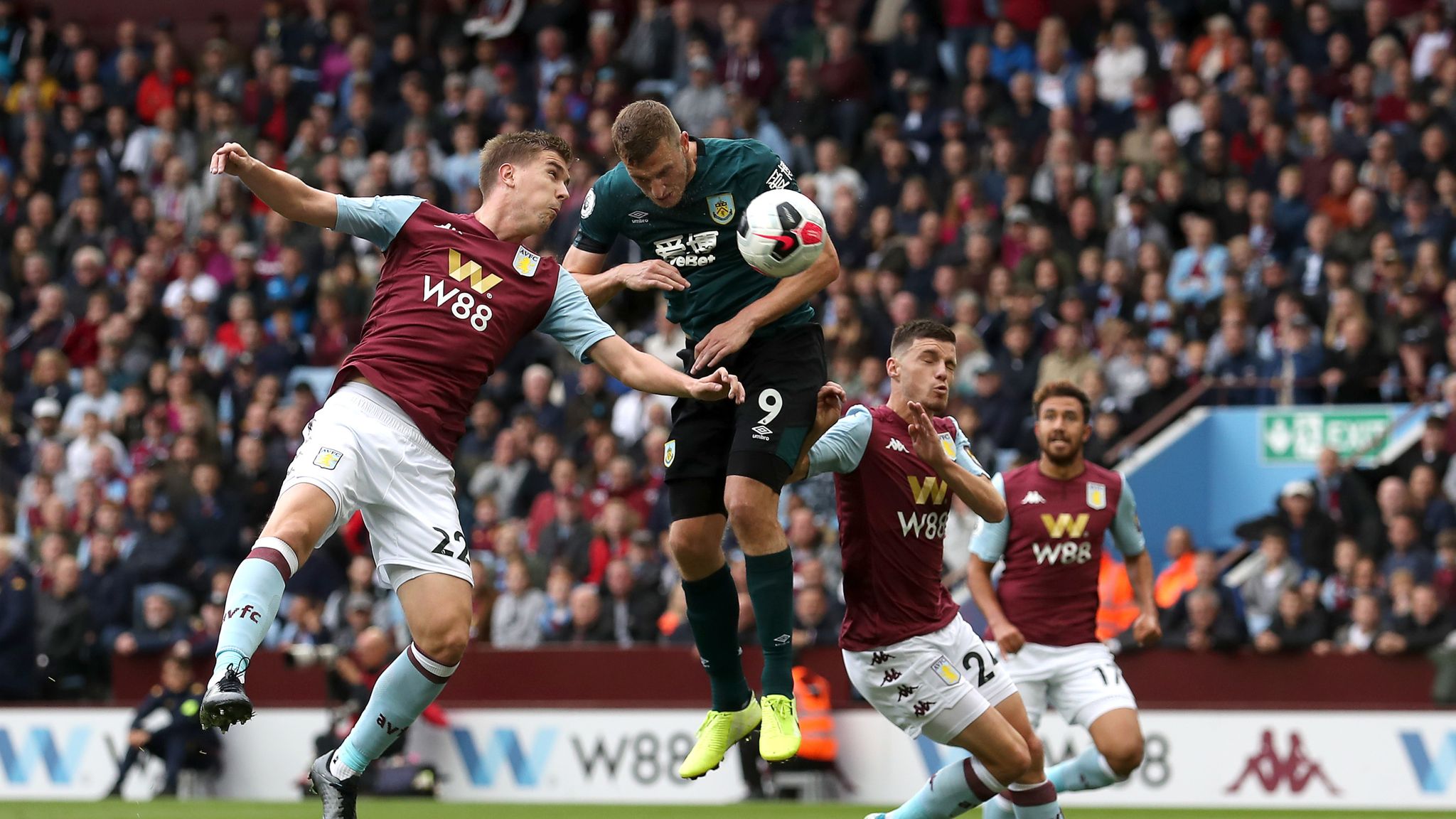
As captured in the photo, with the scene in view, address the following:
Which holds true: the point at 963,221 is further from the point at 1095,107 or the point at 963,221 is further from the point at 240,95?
the point at 240,95

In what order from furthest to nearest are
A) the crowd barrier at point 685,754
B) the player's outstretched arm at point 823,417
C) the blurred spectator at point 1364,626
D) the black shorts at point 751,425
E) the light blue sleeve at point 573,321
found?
1. the blurred spectator at point 1364,626
2. the crowd barrier at point 685,754
3. the player's outstretched arm at point 823,417
4. the black shorts at point 751,425
5. the light blue sleeve at point 573,321

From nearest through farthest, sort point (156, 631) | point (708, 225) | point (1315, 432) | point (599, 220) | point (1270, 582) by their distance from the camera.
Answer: point (708, 225), point (599, 220), point (1270, 582), point (1315, 432), point (156, 631)

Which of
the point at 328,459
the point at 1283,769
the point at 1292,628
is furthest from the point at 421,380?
the point at 1292,628

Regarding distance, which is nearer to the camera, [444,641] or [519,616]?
[444,641]

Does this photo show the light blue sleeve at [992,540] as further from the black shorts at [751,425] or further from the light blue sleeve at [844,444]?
the black shorts at [751,425]

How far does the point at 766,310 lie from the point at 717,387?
80cm

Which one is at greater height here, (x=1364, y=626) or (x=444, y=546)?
(x=444, y=546)

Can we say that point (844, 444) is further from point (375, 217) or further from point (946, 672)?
point (375, 217)

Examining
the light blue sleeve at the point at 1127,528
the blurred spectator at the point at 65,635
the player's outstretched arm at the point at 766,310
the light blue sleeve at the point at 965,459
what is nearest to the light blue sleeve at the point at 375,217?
the player's outstretched arm at the point at 766,310

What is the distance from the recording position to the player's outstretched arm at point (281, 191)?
7.68 metres

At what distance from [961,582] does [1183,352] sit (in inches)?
112

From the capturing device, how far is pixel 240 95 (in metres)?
23.9

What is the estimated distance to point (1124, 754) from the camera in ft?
34.9

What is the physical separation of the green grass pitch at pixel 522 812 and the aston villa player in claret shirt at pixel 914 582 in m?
3.43
